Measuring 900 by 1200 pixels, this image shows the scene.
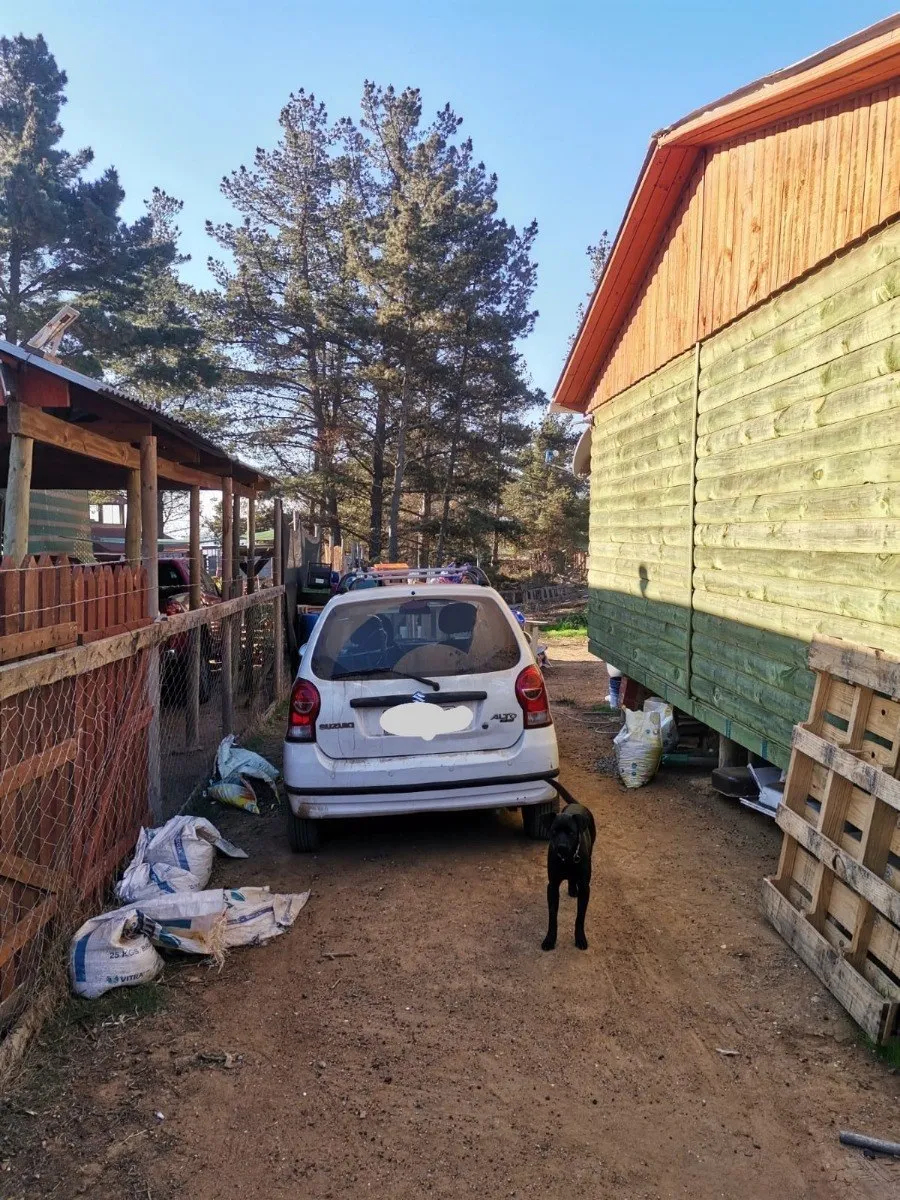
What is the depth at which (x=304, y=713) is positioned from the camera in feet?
16.1

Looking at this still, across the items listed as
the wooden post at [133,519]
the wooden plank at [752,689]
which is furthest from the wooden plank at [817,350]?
the wooden post at [133,519]

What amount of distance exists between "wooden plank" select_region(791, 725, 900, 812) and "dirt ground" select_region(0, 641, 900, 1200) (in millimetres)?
875

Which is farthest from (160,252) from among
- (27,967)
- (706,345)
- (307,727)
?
(27,967)

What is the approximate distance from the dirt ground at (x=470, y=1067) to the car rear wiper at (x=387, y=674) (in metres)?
1.14

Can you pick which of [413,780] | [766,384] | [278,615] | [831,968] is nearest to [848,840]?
[831,968]

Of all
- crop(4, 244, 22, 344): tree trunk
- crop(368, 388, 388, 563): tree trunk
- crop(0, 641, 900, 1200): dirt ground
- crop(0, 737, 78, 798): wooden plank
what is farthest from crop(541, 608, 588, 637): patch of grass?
crop(0, 737, 78, 798): wooden plank

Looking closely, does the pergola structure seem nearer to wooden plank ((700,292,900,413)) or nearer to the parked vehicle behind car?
the parked vehicle behind car

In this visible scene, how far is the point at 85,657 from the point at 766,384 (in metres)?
4.34

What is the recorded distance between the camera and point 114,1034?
3158mm

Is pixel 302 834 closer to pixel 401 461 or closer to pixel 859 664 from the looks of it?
pixel 859 664

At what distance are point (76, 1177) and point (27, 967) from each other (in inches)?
39.0

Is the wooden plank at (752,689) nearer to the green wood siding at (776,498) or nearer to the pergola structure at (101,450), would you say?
the green wood siding at (776,498)

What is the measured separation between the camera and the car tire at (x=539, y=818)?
521 centimetres

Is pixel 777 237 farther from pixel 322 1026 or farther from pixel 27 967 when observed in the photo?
pixel 27 967
